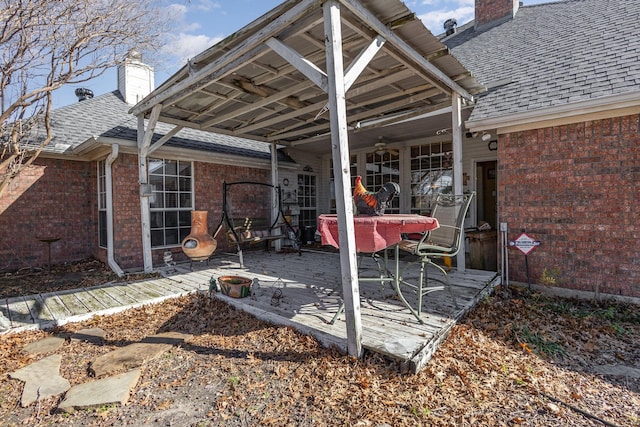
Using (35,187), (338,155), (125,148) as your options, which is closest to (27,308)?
(125,148)

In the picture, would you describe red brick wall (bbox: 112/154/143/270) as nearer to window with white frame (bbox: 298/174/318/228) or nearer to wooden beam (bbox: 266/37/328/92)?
wooden beam (bbox: 266/37/328/92)

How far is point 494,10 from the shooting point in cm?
855

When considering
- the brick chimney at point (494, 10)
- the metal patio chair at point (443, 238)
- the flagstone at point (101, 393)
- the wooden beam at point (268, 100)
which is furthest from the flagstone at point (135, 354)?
the brick chimney at point (494, 10)

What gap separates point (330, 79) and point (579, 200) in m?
3.85

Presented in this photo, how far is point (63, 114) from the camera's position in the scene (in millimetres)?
6918

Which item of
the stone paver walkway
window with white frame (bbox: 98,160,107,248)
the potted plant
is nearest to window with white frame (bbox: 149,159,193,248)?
window with white frame (bbox: 98,160,107,248)

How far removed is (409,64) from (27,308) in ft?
18.2

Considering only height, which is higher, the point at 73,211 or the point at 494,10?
the point at 494,10

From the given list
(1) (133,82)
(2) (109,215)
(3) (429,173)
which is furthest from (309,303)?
(1) (133,82)

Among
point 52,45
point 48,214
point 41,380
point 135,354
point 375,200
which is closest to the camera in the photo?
point 41,380

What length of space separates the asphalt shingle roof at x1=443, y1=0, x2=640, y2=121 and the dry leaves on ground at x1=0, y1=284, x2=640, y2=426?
2921 millimetres

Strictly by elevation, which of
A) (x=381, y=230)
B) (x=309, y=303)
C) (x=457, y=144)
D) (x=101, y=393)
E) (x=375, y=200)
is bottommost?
(x=101, y=393)

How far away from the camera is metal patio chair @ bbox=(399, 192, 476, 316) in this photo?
316 centimetres

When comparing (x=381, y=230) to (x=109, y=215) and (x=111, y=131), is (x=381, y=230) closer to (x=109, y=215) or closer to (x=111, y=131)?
(x=109, y=215)
